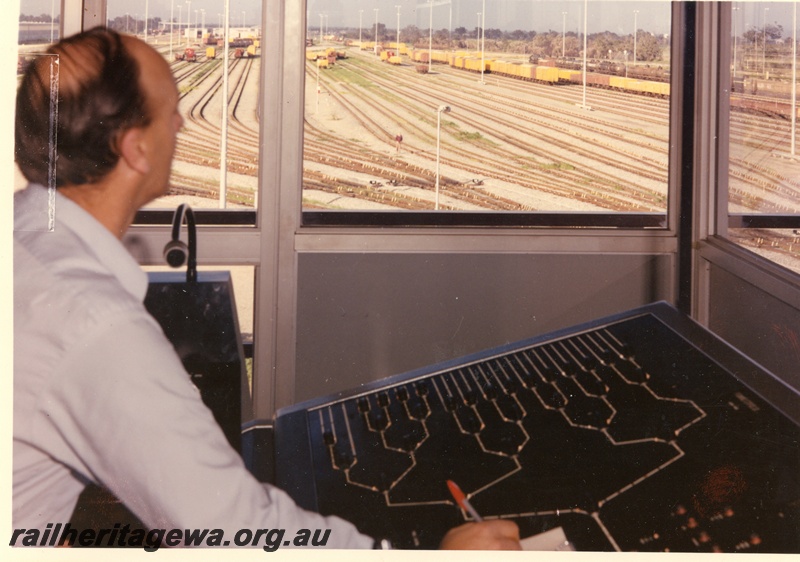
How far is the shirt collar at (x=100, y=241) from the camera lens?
1153 millimetres

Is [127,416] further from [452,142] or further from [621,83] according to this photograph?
[621,83]

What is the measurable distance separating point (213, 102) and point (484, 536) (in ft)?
5.67

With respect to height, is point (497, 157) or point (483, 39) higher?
point (483, 39)

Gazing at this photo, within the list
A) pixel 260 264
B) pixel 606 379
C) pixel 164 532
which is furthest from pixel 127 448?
pixel 260 264

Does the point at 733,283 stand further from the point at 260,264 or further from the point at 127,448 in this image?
the point at 127,448

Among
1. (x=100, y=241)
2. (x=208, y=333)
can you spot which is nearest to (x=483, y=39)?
(x=208, y=333)

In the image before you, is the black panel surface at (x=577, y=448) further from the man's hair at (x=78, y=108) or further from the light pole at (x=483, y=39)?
the light pole at (x=483, y=39)

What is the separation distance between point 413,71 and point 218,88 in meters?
0.60

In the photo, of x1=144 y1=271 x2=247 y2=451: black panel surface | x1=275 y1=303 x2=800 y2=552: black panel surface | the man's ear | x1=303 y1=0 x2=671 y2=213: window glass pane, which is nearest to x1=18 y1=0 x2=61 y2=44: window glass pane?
the man's ear

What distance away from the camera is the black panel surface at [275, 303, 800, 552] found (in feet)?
3.15

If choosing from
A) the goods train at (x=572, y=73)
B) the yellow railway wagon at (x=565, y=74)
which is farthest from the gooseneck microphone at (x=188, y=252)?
the yellow railway wagon at (x=565, y=74)

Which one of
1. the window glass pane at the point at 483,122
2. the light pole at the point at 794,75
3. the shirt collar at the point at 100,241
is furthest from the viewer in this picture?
the window glass pane at the point at 483,122

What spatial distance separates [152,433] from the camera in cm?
95

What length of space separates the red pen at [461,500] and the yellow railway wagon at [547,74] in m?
1.67
